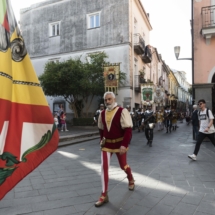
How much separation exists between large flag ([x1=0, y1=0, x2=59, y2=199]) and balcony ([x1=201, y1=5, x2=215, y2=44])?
11.3 metres

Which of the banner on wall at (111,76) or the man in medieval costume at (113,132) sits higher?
the banner on wall at (111,76)

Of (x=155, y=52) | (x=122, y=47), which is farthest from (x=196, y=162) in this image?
(x=155, y=52)

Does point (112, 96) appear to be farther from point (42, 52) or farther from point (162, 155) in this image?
point (42, 52)

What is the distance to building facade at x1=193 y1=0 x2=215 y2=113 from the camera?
11516mm

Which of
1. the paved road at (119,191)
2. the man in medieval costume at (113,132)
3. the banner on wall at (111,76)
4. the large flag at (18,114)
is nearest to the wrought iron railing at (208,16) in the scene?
the paved road at (119,191)

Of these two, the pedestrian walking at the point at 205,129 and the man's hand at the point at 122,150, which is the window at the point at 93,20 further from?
the man's hand at the point at 122,150

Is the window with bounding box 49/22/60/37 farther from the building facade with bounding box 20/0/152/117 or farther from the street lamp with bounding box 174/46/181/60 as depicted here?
the street lamp with bounding box 174/46/181/60

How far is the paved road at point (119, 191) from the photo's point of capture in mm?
3406

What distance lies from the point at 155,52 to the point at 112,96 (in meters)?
32.5

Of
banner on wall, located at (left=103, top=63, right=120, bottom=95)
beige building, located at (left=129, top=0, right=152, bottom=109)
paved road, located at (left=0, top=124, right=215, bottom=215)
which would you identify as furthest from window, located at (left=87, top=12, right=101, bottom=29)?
paved road, located at (left=0, top=124, right=215, bottom=215)

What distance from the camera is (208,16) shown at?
458 inches

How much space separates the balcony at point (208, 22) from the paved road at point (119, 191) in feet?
23.8

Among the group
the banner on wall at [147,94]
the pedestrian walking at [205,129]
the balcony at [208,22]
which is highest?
the balcony at [208,22]

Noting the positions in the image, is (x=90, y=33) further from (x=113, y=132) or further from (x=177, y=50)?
(x=113, y=132)
